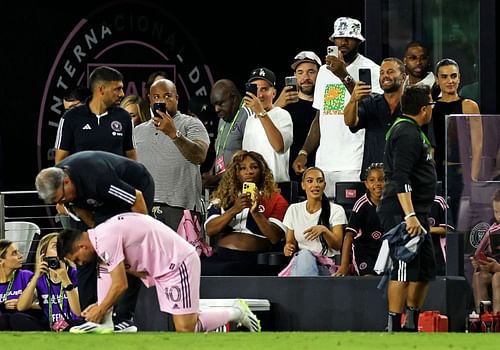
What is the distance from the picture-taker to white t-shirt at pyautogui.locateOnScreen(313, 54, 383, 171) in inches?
467

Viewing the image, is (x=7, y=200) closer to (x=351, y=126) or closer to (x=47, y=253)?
(x=47, y=253)

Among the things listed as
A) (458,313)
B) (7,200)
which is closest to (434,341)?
(458,313)

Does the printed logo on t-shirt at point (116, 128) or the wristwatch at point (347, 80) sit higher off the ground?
the wristwatch at point (347, 80)

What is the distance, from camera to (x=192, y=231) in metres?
11.8

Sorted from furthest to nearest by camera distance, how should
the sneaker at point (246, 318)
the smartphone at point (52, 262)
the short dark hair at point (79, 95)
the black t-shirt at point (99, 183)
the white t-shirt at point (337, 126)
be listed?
the short dark hair at point (79, 95)
the white t-shirt at point (337, 126)
the smartphone at point (52, 262)
the sneaker at point (246, 318)
the black t-shirt at point (99, 183)

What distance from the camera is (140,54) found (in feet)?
52.9

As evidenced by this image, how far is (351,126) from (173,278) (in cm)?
253

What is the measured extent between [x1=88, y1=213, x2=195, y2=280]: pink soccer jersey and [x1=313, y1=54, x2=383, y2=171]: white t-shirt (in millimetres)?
2630

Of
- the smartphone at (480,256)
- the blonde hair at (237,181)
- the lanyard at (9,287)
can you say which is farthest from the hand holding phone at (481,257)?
the lanyard at (9,287)

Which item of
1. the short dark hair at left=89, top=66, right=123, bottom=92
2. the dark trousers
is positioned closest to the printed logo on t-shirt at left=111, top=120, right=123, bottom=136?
the short dark hair at left=89, top=66, right=123, bottom=92

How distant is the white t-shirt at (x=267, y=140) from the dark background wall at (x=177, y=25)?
312 centimetres

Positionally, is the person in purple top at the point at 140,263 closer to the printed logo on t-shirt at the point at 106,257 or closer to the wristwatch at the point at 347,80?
the printed logo on t-shirt at the point at 106,257

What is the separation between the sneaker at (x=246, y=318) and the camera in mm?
10211

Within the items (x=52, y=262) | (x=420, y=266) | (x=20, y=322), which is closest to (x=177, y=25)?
(x=52, y=262)
